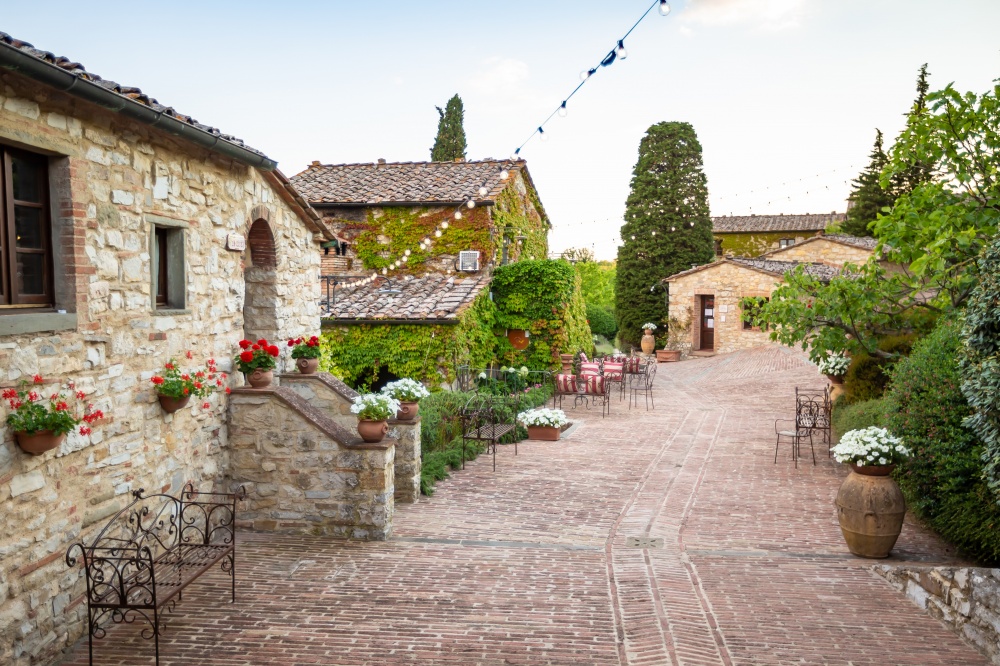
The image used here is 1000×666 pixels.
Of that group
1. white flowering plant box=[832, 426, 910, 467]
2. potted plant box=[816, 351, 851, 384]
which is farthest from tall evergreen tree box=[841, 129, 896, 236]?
white flowering plant box=[832, 426, 910, 467]

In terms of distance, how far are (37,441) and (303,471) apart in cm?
307

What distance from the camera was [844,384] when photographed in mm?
12758

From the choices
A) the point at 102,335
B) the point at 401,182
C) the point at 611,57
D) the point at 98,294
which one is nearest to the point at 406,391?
the point at 102,335

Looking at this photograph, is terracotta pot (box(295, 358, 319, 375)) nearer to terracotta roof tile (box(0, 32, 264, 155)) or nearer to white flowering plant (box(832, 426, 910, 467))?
terracotta roof tile (box(0, 32, 264, 155))

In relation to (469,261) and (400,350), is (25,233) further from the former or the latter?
(469,261)

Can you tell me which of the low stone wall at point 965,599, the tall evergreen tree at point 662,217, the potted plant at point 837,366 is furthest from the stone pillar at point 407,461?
the tall evergreen tree at point 662,217

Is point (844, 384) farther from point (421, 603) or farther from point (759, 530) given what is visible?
point (421, 603)

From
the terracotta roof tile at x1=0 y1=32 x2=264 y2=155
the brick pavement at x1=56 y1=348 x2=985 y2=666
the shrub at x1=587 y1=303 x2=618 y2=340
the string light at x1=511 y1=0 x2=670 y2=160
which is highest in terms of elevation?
the string light at x1=511 y1=0 x2=670 y2=160

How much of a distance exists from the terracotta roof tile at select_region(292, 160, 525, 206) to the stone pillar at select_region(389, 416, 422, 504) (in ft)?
33.8

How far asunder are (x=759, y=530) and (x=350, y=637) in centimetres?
488

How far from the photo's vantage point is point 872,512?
668 cm

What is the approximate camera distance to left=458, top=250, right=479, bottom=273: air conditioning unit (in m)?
17.9

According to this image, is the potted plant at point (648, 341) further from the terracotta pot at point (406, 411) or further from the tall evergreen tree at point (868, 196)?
the terracotta pot at point (406, 411)

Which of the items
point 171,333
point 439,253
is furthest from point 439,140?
point 171,333
